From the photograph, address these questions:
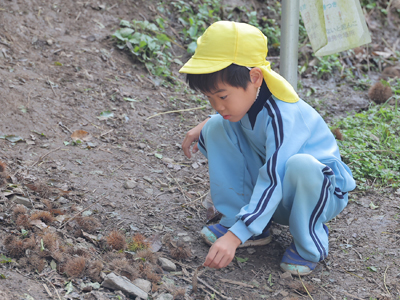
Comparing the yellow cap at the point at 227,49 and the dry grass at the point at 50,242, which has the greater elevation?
the yellow cap at the point at 227,49

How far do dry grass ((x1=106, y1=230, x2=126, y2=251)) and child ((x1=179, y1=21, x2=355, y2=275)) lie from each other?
1.39 ft

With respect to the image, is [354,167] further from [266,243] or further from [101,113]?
[101,113]

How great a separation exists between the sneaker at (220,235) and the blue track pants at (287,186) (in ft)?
0.15

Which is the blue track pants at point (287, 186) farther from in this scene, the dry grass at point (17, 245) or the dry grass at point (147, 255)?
the dry grass at point (17, 245)

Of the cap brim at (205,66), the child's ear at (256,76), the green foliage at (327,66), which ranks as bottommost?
the green foliage at (327,66)

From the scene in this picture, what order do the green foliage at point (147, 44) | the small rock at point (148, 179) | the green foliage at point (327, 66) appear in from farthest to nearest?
1. the green foliage at point (327, 66)
2. the green foliage at point (147, 44)
3. the small rock at point (148, 179)

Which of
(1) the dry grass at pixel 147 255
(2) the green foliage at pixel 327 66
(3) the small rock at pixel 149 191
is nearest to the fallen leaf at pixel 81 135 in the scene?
(3) the small rock at pixel 149 191

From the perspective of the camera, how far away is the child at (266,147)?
5.68 feet

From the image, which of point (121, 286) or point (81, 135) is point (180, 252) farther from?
point (81, 135)

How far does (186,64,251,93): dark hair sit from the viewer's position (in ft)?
5.81

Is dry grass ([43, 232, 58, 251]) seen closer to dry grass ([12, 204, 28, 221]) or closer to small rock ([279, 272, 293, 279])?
dry grass ([12, 204, 28, 221])

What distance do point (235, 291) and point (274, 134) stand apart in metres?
0.69

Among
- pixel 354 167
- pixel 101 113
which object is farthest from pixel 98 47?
pixel 354 167

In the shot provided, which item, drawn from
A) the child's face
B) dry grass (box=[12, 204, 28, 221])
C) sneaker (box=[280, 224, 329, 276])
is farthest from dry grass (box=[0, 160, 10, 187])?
sneaker (box=[280, 224, 329, 276])
